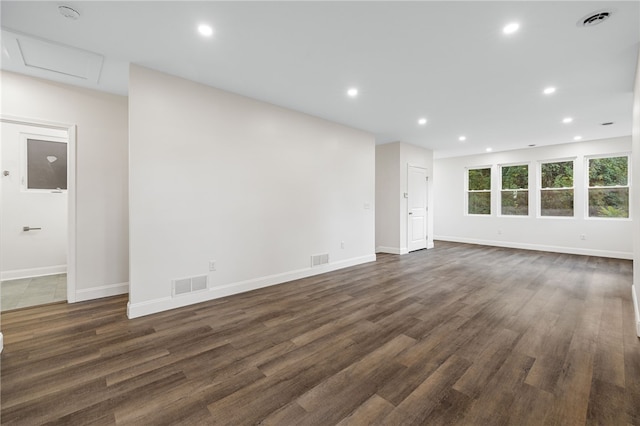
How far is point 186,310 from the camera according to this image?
3.12 meters

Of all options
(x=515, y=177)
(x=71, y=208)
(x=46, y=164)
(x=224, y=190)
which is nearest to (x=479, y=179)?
(x=515, y=177)

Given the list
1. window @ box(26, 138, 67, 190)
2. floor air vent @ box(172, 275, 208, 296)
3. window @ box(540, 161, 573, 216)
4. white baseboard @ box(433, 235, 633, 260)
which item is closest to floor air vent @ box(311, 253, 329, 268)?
floor air vent @ box(172, 275, 208, 296)

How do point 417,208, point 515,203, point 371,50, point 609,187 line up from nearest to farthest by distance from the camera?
point 371,50, point 609,187, point 417,208, point 515,203

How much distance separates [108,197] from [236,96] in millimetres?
2233

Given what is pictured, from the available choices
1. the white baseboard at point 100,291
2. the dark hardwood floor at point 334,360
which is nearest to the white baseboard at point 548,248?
the dark hardwood floor at point 334,360

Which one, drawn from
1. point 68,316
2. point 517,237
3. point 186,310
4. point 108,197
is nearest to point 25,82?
point 108,197

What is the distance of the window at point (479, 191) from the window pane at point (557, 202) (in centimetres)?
128

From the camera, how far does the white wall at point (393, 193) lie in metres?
6.64

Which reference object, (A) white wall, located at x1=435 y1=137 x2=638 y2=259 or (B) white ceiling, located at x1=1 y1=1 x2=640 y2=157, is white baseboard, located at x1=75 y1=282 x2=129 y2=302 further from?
(A) white wall, located at x1=435 y1=137 x2=638 y2=259

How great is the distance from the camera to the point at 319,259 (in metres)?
4.79

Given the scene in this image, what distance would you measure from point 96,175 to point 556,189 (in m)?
9.75

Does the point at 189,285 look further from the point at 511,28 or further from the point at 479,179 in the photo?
the point at 479,179

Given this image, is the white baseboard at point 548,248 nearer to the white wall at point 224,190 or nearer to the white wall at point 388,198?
the white wall at point 388,198

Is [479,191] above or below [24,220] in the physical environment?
above
